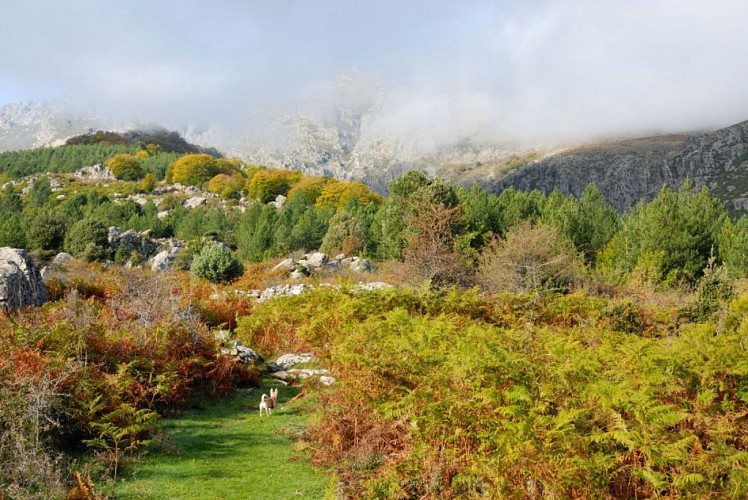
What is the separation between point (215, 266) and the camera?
26.8 m

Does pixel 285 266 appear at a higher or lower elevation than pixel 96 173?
lower

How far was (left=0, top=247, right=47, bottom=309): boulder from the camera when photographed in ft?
45.8

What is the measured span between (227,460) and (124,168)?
102 meters

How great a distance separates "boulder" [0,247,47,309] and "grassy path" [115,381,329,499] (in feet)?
27.6

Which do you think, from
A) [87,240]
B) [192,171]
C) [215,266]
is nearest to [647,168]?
[192,171]

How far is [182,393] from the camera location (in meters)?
9.38

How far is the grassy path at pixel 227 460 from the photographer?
20.2ft

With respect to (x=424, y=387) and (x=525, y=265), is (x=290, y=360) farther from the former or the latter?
(x=525, y=265)

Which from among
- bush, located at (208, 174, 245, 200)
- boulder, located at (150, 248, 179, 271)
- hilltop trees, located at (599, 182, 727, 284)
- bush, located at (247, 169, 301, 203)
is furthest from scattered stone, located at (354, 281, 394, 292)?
bush, located at (208, 174, 245, 200)

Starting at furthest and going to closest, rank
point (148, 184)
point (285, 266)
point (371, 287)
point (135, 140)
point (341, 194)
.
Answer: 1. point (135, 140)
2. point (148, 184)
3. point (341, 194)
4. point (285, 266)
5. point (371, 287)

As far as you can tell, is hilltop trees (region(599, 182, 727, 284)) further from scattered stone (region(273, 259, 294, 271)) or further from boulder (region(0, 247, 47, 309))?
boulder (region(0, 247, 47, 309))

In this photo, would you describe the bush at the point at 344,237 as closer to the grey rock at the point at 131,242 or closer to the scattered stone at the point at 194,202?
the grey rock at the point at 131,242

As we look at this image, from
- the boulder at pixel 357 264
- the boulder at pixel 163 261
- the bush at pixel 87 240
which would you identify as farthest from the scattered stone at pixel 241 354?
the bush at pixel 87 240

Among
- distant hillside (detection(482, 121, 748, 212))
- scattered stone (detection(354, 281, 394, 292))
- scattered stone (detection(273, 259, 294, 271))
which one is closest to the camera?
scattered stone (detection(354, 281, 394, 292))
